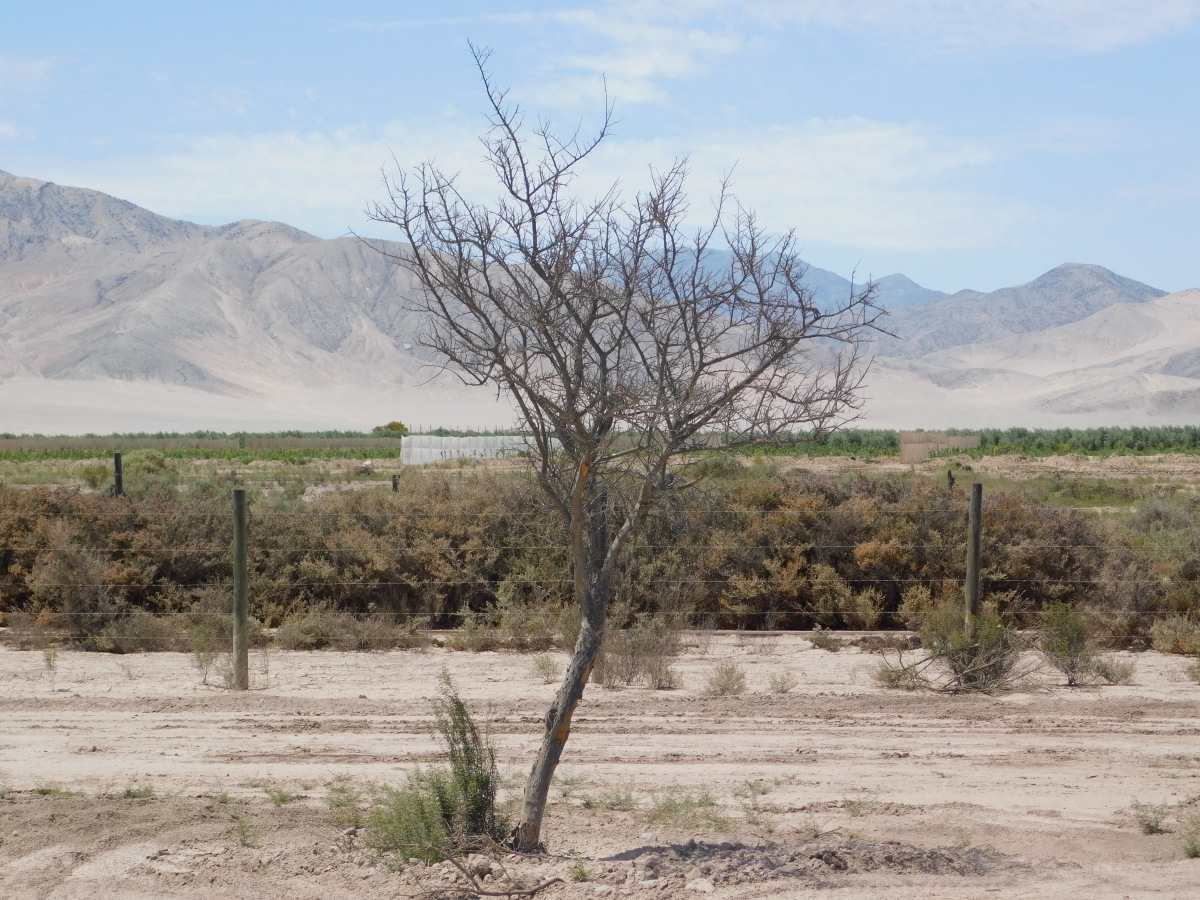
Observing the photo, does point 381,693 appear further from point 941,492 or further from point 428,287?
point 941,492

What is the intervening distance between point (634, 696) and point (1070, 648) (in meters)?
4.30

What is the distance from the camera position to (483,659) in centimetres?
1251

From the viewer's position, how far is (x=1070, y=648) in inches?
434

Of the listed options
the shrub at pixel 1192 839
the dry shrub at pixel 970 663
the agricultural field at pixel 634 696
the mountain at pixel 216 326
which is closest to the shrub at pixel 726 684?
the agricultural field at pixel 634 696

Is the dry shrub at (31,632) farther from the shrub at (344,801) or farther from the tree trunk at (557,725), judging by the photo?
the tree trunk at (557,725)

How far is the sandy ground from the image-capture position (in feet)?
19.4

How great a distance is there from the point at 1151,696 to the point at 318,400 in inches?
5147

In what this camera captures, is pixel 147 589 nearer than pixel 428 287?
No

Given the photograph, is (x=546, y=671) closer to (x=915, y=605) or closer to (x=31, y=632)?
(x=915, y=605)

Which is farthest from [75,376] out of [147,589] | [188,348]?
[147,589]

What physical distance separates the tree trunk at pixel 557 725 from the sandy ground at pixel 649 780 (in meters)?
0.21

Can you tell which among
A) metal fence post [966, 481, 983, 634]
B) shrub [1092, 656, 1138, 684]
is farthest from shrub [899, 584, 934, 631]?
shrub [1092, 656, 1138, 684]

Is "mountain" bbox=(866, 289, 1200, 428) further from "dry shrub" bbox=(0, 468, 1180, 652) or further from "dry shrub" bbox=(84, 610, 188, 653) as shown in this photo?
"dry shrub" bbox=(84, 610, 188, 653)

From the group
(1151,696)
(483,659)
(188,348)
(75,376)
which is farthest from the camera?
(188,348)
